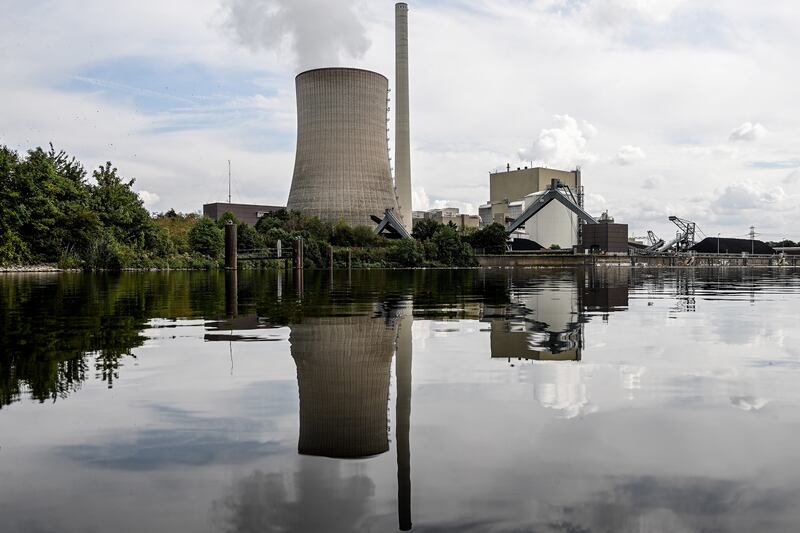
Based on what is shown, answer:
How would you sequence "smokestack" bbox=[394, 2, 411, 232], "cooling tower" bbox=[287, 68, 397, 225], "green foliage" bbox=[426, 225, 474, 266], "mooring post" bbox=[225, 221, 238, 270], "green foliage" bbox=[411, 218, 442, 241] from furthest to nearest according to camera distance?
"green foliage" bbox=[411, 218, 442, 241], "smokestack" bbox=[394, 2, 411, 232], "green foliage" bbox=[426, 225, 474, 266], "cooling tower" bbox=[287, 68, 397, 225], "mooring post" bbox=[225, 221, 238, 270]

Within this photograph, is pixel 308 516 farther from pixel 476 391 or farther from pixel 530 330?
pixel 530 330

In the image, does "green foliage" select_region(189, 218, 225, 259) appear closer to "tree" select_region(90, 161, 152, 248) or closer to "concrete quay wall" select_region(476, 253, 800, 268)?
"tree" select_region(90, 161, 152, 248)

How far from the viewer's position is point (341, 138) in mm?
49594

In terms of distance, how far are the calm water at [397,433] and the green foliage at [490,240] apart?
6398cm

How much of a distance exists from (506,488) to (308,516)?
26.9 inches

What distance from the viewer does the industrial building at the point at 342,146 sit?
48719 mm

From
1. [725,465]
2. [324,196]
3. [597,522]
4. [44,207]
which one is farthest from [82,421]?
[324,196]

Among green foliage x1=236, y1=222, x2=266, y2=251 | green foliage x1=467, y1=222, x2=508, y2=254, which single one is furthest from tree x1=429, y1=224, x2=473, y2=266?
green foliage x1=236, y1=222, x2=266, y2=251

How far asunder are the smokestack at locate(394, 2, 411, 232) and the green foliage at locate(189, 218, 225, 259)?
2564 centimetres

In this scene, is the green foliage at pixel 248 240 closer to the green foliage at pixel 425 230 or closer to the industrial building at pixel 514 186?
the green foliage at pixel 425 230

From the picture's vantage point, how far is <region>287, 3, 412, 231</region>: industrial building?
48.7 metres

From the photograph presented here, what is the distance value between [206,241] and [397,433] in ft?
137

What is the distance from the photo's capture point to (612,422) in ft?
10.5

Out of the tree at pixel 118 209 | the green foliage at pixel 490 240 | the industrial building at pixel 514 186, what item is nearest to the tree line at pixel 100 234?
the tree at pixel 118 209
